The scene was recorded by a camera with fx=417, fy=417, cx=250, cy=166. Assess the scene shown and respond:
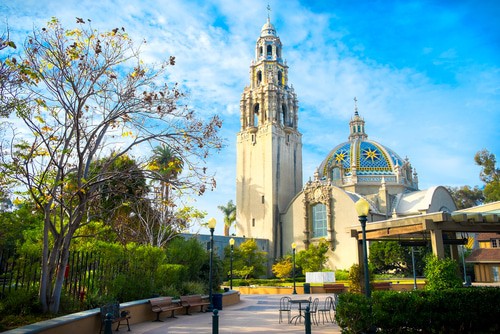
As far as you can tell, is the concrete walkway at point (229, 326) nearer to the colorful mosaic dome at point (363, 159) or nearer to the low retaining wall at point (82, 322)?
the low retaining wall at point (82, 322)

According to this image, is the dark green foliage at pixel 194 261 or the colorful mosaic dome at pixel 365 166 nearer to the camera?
the dark green foliage at pixel 194 261

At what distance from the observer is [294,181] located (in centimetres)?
5291

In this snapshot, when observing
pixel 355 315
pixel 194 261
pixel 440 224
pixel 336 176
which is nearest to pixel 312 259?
pixel 336 176

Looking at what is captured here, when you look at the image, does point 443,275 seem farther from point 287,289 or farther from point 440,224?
point 287,289

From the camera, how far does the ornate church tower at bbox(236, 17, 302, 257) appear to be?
50.1 m

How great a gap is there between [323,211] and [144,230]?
2337 cm

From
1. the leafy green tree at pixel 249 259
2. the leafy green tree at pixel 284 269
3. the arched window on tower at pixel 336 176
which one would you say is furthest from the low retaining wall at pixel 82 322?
the arched window on tower at pixel 336 176

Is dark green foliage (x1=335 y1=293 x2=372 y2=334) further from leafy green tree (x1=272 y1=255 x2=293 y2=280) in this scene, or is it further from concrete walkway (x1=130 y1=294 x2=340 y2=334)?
leafy green tree (x1=272 y1=255 x2=293 y2=280)

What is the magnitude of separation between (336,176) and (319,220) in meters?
8.41

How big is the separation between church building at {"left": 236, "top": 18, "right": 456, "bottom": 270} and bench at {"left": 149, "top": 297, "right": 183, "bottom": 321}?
3097 cm

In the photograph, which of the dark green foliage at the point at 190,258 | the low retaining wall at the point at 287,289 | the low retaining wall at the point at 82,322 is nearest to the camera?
the low retaining wall at the point at 82,322

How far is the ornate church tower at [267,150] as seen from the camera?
50.1m

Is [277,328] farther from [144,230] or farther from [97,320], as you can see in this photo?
[144,230]

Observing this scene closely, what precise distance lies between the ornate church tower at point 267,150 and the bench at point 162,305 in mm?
34709
